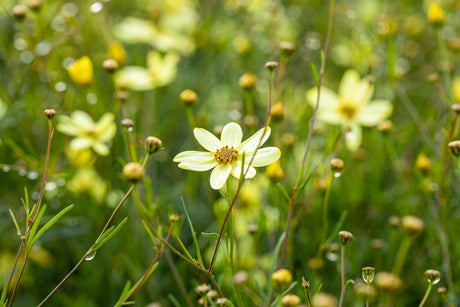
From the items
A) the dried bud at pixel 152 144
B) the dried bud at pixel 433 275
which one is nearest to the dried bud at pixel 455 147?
the dried bud at pixel 433 275

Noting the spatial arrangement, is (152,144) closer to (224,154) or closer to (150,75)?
(224,154)

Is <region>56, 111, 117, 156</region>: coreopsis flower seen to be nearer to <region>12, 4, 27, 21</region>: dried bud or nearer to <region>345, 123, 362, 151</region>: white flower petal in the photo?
<region>12, 4, 27, 21</region>: dried bud

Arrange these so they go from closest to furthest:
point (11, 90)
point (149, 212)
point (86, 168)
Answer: point (149, 212)
point (86, 168)
point (11, 90)

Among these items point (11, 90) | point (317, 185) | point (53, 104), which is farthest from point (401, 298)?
point (11, 90)

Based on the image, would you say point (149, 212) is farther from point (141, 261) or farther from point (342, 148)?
point (342, 148)

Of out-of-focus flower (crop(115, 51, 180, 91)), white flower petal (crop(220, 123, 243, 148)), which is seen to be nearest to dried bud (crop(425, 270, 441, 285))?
white flower petal (crop(220, 123, 243, 148))

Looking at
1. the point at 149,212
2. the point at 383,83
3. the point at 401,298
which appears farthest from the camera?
the point at 383,83
